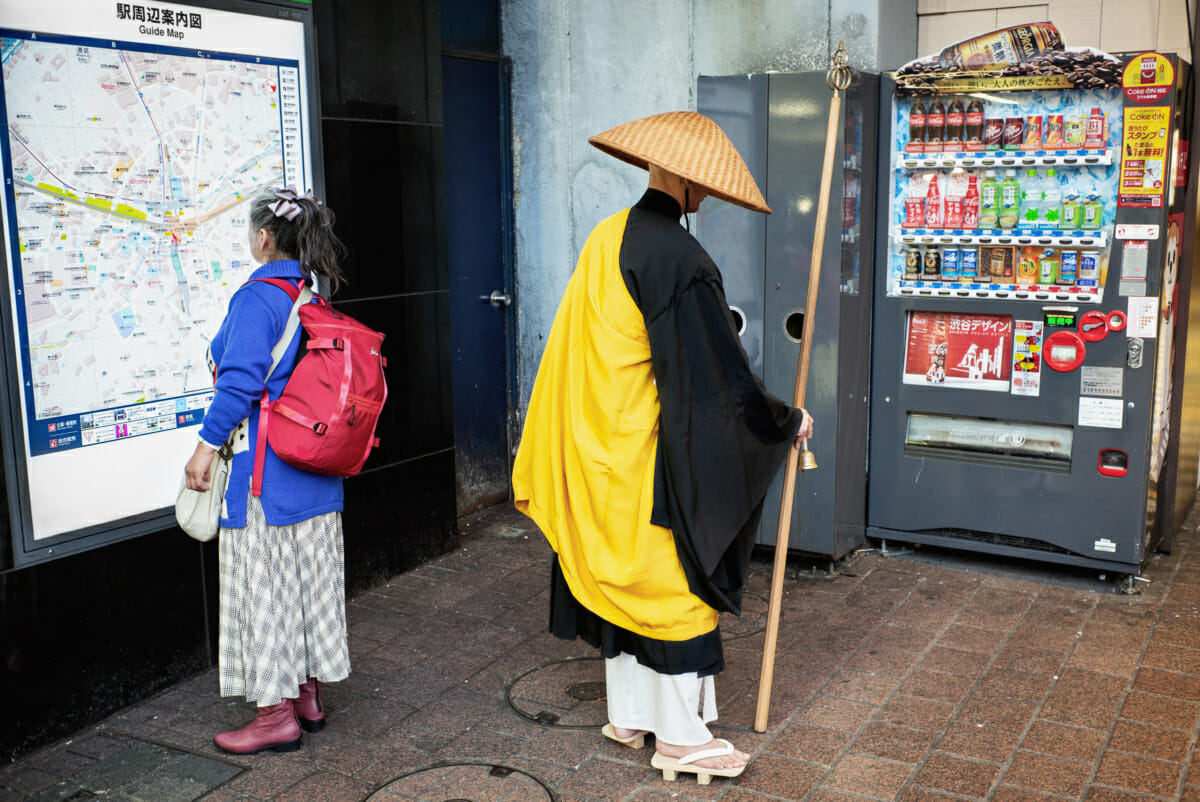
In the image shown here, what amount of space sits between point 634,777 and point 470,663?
1120 millimetres

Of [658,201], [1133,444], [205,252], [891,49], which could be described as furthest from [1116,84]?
[205,252]

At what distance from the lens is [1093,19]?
18.7ft

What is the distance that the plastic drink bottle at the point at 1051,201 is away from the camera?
518 centimetres

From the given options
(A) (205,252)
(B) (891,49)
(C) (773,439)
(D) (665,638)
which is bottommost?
(D) (665,638)

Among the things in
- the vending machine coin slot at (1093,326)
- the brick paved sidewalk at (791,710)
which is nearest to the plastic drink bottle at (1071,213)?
the vending machine coin slot at (1093,326)

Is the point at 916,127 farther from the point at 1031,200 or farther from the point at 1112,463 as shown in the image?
the point at 1112,463

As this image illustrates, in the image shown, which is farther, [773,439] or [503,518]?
[503,518]

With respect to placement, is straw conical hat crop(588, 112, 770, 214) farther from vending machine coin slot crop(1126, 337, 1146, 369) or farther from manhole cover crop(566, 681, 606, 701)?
vending machine coin slot crop(1126, 337, 1146, 369)

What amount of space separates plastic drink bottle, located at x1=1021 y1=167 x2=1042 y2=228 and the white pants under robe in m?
2.80

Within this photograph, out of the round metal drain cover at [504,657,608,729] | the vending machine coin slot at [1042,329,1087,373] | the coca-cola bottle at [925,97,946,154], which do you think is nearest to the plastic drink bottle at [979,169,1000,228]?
the coca-cola bottle at [925,97,946,154]

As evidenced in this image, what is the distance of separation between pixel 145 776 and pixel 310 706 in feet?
1.87

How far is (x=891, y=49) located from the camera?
228 inches

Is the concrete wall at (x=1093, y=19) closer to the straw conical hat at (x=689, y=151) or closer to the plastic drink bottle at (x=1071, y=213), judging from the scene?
the plastic drink bottle at (x=1071, y=213)

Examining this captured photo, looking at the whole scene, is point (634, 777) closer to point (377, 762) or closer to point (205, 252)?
point (377, 762)
